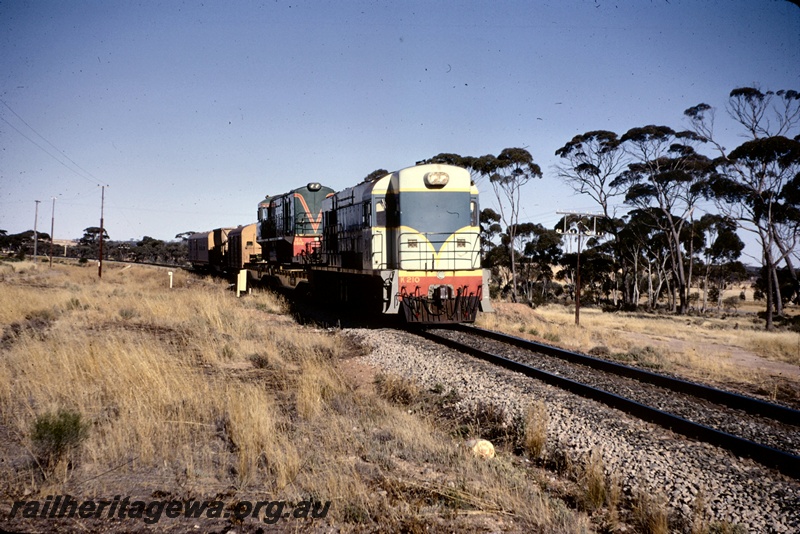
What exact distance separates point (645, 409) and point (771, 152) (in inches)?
1283

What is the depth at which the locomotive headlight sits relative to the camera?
46.1 ft

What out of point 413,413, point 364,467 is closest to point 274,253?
point 413,413

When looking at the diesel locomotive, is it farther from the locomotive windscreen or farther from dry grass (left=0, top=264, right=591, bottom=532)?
dry grass (left=0, top=264, right=591, bottom=532)

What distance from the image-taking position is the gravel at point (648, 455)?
14.4 feet

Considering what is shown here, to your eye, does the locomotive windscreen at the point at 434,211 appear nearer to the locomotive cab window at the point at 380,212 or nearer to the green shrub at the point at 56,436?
the locomotive cab window at the point at 380,212

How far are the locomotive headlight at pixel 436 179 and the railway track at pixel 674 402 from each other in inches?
160

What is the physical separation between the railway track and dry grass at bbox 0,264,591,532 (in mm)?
2484

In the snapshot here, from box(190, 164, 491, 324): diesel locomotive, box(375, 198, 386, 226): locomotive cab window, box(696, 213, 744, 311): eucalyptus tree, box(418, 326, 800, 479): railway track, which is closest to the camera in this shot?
box(418, 326, 800, 479): railway track

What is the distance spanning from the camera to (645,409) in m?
7.05

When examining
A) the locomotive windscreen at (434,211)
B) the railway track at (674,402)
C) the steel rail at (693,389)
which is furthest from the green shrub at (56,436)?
the locomotive windscreen at (434,211)

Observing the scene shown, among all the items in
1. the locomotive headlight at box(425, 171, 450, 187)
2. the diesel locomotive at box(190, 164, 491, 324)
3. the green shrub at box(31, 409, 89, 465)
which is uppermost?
the locomotive headlight at box(425, 171, 450, 187)

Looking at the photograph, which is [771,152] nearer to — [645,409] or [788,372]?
[788,372]

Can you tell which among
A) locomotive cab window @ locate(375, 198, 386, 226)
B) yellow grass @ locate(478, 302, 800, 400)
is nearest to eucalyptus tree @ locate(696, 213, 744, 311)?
yellow grass @ locate(478, 302, 800, 400)

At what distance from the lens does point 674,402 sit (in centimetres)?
796
